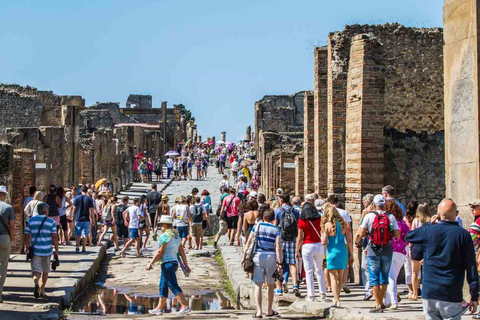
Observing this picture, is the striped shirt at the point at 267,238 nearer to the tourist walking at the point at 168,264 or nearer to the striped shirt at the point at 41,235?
the tourist walking at the point at 168,264

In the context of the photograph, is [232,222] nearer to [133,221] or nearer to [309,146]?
[133,221]

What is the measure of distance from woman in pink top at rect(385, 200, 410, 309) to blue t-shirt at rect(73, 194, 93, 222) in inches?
378

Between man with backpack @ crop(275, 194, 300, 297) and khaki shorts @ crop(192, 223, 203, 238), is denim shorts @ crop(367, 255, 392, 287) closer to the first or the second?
man with backpack @ crop(275, 194, 300, 297)

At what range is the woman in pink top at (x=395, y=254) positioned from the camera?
1235 cm

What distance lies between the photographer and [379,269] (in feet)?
39.5

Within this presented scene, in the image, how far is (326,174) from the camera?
22.8 m

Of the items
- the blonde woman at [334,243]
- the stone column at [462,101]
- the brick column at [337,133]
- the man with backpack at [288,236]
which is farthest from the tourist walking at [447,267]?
the brick column at [337,133]

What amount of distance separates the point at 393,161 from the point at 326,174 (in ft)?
20.8

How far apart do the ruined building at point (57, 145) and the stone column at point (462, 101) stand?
845 cm

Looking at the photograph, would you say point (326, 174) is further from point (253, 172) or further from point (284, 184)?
point (253, 172)

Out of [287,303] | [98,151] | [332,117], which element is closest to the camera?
[287,303]

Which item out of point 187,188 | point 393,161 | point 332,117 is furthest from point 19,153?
point 187,188

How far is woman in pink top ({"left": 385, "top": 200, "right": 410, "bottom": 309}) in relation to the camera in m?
12.4

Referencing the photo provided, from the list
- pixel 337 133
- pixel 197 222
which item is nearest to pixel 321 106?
pixel 337 133
